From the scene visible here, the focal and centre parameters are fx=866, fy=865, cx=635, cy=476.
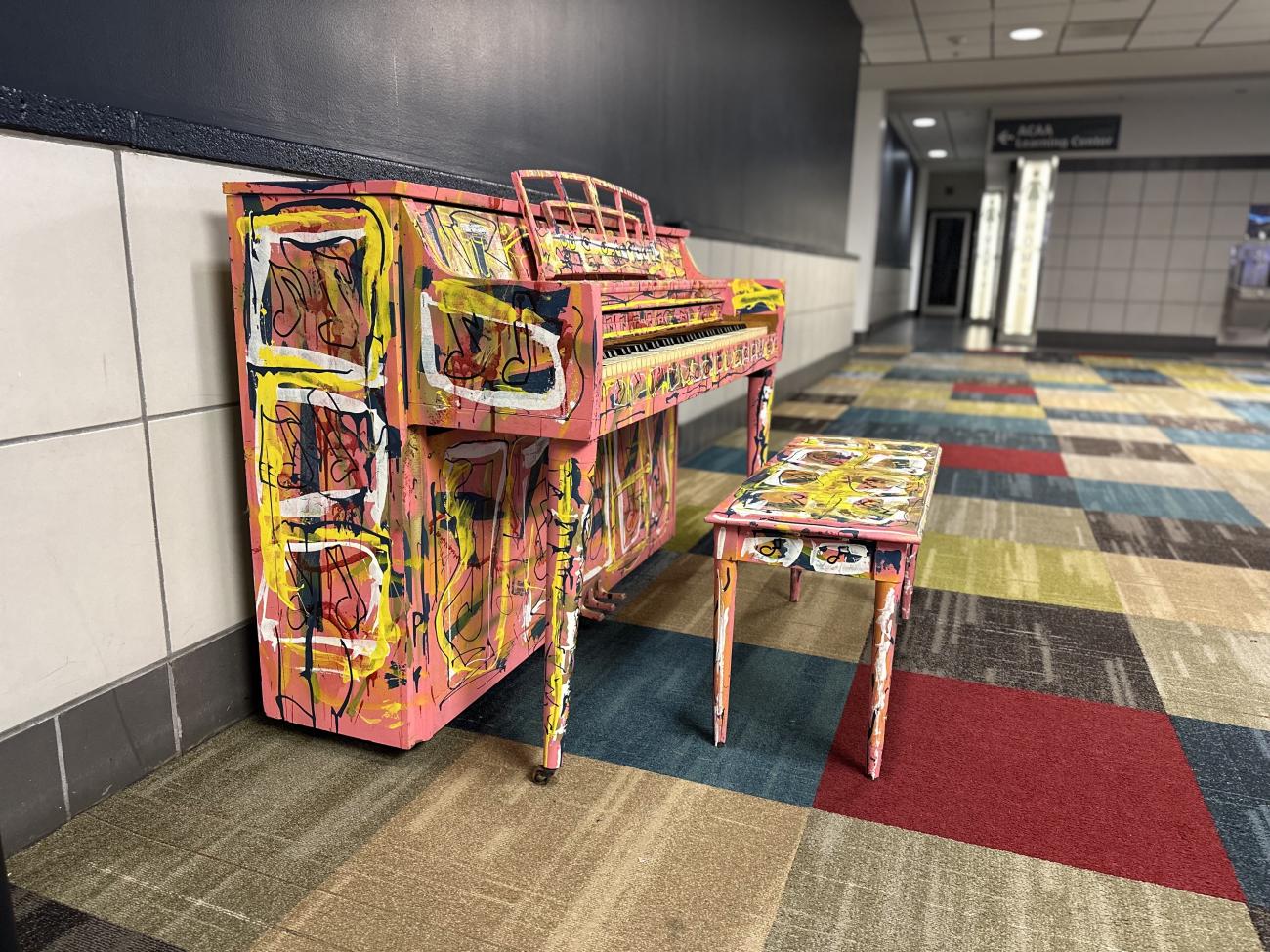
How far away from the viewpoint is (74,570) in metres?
1.40

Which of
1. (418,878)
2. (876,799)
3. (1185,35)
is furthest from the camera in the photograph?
(1185,35)

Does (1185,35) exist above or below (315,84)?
above

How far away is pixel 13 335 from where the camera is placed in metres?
1.27

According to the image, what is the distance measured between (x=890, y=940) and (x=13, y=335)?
1532 mm

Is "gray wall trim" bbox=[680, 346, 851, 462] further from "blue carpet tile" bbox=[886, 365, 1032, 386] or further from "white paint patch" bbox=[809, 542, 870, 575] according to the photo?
"white paint patch" bbox=[809, 542, 870, 575]

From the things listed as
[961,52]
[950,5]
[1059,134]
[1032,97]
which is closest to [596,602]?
[950,5]

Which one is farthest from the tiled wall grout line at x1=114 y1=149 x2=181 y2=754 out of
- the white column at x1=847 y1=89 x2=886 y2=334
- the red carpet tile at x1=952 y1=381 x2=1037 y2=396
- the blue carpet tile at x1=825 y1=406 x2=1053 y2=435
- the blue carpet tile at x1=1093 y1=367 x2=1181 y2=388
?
the white column at x1=847 y1=89 x2=886 y2=334

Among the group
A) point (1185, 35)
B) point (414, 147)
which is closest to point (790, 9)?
point (414, 147)

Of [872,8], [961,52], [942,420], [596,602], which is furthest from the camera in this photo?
[961,52]

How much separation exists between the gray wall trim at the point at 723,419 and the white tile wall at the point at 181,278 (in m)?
2.52

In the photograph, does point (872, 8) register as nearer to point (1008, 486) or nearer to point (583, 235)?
point (1008, 486)

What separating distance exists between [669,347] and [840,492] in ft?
1.55

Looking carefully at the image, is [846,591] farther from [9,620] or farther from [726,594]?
[9,620]

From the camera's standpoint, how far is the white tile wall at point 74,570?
1.31 metres
